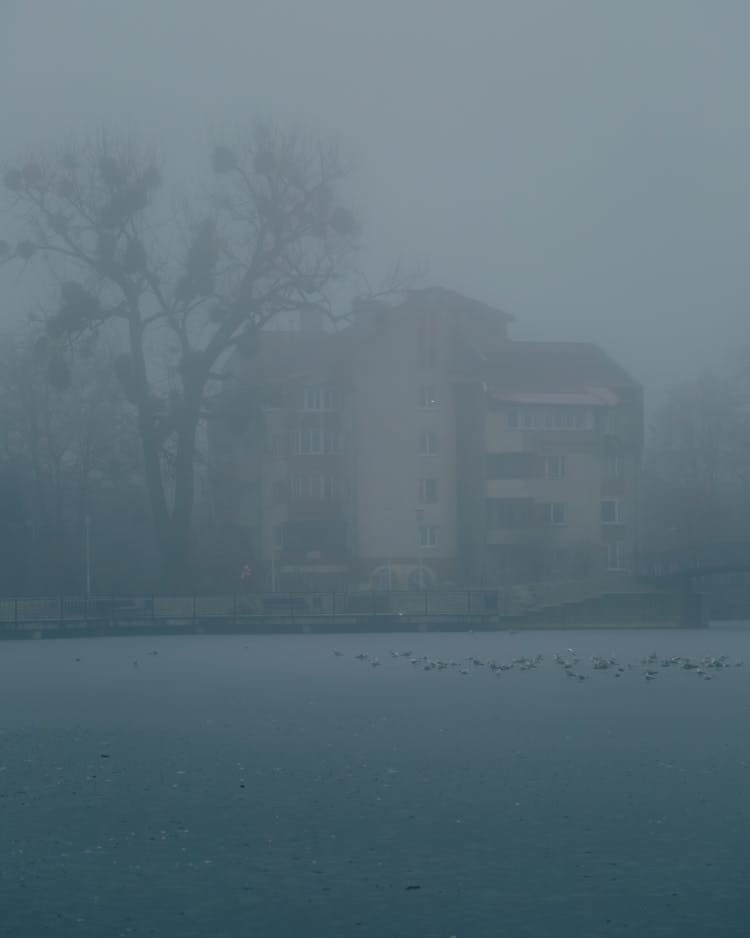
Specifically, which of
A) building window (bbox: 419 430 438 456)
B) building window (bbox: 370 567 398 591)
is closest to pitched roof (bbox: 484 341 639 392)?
building window (bbox: 419 430 438 456)

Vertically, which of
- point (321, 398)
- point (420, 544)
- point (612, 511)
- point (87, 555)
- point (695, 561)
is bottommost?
point (695, 561)

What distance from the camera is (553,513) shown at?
7644 cm

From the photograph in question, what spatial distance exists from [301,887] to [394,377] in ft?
205

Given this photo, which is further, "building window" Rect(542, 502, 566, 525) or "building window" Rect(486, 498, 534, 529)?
"building window" Rect(542, 502, 566, 525)

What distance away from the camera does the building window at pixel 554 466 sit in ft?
252

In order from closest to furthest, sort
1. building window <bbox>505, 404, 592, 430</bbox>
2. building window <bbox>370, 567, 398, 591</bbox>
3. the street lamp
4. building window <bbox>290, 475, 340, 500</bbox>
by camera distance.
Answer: the street lamp, building window <bbox>370, 567, 398, 591</bbox>, building window <bbox>290, 475, 340, 500</bbox>, building window <bbox>505, 404, 592, 430</bbox>

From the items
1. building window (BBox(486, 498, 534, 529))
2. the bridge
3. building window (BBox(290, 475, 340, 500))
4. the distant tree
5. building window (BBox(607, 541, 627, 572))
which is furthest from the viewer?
building window (BBox(607, 541, 627, 572))

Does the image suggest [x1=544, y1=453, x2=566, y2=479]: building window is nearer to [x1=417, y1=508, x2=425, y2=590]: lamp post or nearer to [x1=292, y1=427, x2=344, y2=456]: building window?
[x1=417, y1=508, x2=425, y2=590]: lamp post

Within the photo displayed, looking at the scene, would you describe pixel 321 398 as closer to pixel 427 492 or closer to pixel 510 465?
pixel 427 492

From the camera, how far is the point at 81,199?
61125 mm

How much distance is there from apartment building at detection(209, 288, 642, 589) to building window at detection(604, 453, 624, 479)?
101mm

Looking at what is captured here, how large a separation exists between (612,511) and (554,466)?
3.53 meters

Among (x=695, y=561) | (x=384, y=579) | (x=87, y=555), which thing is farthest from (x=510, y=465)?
(x=87, y=555)

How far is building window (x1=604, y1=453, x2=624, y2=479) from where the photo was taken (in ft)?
255
